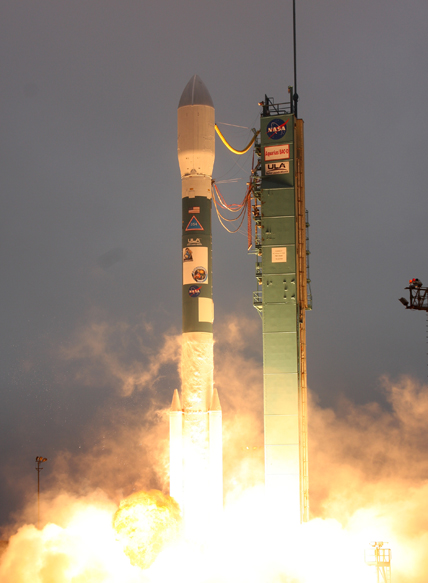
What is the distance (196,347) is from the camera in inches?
1328

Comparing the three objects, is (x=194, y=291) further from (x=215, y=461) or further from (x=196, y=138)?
(x=215, y=461)

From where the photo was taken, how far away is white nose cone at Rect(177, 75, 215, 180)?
34.6 m

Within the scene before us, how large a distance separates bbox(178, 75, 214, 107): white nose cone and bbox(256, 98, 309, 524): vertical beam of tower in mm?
3185

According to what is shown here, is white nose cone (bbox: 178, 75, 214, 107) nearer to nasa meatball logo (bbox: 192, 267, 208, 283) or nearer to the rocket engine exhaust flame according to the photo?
nasa meatball logo (bbox: 192, 267, 208, 283)

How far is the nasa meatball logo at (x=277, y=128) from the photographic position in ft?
119

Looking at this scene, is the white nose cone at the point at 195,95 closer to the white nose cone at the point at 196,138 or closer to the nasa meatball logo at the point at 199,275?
the white nose cone at the point at 196,138

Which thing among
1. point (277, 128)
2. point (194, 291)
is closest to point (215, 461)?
point (194, 291)

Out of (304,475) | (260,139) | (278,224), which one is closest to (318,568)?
(304,475)

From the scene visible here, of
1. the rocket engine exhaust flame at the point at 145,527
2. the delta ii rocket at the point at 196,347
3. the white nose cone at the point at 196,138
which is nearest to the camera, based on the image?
the rocket engine exhaust flame at the point at 145,527

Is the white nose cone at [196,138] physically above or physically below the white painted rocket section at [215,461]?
above

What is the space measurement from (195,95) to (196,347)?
11628mm

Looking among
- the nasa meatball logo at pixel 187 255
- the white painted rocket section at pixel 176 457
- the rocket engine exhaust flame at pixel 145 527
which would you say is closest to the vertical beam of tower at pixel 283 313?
the nasa meatball logo at pixel 187 255

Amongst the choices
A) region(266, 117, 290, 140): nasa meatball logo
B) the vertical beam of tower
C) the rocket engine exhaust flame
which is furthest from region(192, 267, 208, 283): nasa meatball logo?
the rocket engine exhaust flame

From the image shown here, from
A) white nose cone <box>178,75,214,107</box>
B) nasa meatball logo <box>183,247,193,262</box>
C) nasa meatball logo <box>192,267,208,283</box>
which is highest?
white nose cone <box>178,75,214,107</box>
